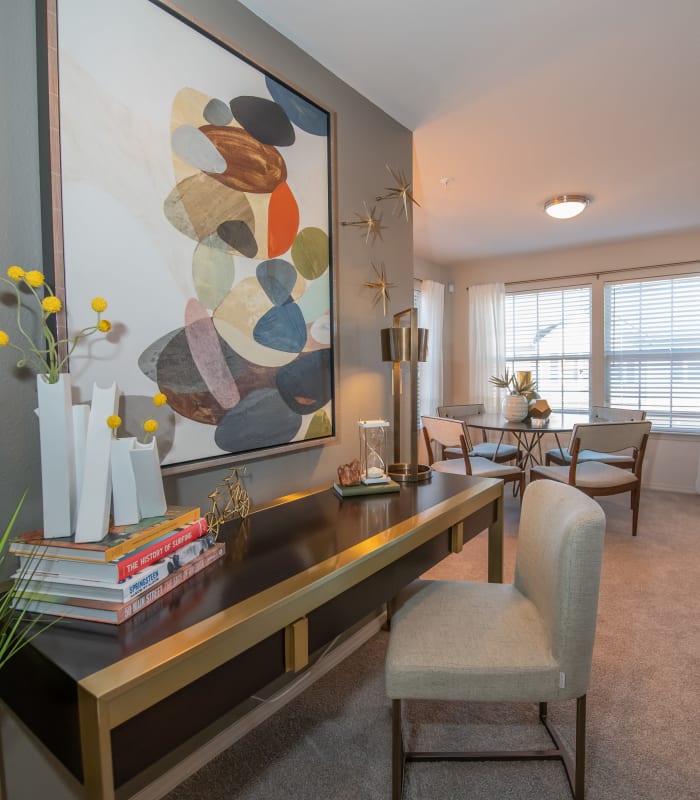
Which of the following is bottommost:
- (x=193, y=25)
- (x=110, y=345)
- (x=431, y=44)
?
(x=110, y=345)

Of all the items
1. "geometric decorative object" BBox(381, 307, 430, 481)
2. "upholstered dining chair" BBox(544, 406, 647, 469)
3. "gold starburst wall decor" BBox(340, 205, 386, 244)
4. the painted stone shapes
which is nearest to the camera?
the painted stone shapes

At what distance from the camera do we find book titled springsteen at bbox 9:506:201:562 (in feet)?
2.81

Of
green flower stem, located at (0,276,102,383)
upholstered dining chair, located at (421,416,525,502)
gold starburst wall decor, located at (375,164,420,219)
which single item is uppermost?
gold starburst wall decor, located at (375,164,420,219)

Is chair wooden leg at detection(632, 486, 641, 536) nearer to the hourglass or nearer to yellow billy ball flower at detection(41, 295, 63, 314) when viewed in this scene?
the hourglass

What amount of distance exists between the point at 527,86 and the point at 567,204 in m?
1.56

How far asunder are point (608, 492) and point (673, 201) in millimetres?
2310

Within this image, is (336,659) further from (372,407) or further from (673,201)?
(673,201)

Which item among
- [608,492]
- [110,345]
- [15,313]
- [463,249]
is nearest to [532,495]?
[110,345]

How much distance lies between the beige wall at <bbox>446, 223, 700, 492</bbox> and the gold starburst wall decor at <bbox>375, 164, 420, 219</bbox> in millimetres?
3465

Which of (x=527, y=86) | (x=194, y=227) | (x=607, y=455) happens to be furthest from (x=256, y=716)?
(x=607, y=455)

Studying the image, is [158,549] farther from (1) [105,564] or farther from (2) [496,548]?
(2) [496,548]

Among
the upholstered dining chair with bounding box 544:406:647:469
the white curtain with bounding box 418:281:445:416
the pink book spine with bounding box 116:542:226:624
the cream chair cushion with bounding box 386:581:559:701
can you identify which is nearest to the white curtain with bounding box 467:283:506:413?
the white curtain with bounding box 418:281:445:416

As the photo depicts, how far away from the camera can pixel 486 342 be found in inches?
218

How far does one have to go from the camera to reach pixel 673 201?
3.68 metres
